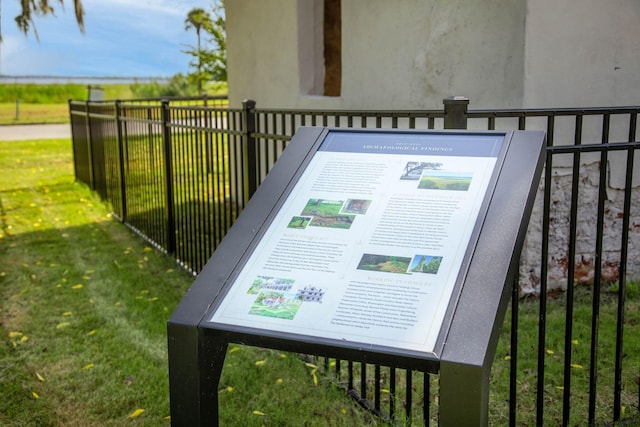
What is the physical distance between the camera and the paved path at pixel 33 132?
22.3 metres

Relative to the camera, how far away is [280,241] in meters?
2.45

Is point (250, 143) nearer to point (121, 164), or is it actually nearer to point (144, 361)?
point (144, 361)

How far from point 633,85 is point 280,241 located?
409cm

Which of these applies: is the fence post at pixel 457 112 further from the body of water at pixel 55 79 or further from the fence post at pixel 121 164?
the body of water at pixel 55 79

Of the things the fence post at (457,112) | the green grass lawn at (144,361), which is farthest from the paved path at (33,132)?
the fence post at (457,112)

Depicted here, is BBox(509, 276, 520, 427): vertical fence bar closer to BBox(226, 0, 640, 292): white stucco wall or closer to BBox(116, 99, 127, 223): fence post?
BBox(226, 0, 640, 292): white stucco wall

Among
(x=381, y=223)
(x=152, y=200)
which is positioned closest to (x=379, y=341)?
(x=381, y=223)

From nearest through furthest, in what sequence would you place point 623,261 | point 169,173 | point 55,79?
point 623,261 → point 169,173 → point 55,79

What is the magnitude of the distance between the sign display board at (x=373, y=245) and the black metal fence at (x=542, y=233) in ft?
1.77

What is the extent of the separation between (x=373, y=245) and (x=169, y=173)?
519cm

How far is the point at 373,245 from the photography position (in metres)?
2.30

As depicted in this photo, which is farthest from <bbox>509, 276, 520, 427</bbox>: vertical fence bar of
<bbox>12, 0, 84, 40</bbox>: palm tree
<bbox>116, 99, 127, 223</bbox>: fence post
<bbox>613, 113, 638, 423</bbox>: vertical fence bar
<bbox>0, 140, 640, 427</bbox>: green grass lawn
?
<bbox>12, 0, 84, 40</bbox>: palm tree

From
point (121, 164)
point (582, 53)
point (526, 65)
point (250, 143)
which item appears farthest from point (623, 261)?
point (121, 164)

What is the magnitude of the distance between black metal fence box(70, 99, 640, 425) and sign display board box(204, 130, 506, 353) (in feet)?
1.77
